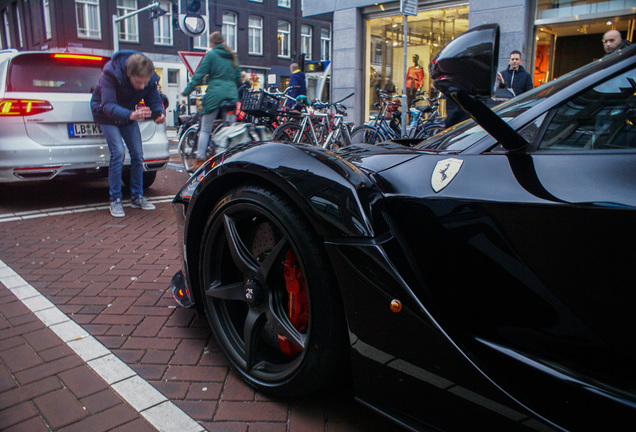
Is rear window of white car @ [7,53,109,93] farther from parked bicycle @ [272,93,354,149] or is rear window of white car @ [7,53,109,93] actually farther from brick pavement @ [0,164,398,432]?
parked bicycle @ [272,93,354,149]

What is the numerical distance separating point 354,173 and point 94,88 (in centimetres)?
479

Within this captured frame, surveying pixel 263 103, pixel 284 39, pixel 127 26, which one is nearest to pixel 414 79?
pixel 263 103

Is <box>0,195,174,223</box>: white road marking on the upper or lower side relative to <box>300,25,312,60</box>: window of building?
lower

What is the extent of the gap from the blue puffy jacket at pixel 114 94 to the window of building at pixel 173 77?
92.3ft

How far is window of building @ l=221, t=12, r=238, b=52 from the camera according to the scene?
113 ft

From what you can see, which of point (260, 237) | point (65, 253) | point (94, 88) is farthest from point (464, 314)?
point (94, 88)

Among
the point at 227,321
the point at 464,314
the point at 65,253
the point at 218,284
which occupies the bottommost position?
the point at 65,253

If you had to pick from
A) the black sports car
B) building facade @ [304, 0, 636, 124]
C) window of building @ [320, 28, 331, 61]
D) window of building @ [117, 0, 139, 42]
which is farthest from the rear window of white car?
window of building @ [320, 28, 331, 61]

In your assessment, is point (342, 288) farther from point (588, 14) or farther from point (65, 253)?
point (588, 14)

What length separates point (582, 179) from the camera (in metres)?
1.25

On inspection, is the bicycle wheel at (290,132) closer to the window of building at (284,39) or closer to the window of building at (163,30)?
the window of building at (163,30)

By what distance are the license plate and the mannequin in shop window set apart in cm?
840

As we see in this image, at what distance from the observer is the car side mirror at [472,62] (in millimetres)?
1301

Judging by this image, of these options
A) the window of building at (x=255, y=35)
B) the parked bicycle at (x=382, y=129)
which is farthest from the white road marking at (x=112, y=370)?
the window of building at (x=255, y=35)
